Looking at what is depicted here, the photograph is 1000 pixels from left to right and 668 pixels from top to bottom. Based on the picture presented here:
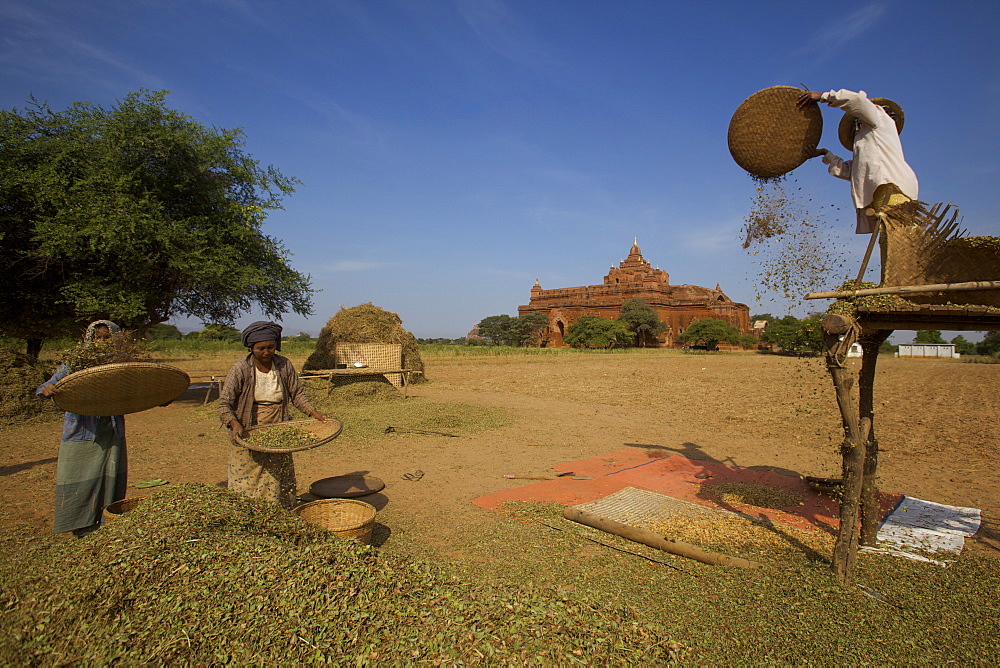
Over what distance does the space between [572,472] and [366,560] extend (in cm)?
397

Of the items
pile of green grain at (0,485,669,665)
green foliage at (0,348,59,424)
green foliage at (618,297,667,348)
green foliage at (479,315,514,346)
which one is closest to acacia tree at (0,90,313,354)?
green foliage at (0,348,59,424)

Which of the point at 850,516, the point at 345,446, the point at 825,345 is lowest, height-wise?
the point at 345,446

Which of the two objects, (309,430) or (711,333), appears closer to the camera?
(309,430)

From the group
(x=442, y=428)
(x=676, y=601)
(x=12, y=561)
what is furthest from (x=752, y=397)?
(x=12, y=561)

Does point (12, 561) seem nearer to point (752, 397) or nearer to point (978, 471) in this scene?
point (978, 471)

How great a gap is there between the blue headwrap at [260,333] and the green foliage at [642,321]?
51.2 meters

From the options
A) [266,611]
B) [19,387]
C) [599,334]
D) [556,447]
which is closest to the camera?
[266,611]

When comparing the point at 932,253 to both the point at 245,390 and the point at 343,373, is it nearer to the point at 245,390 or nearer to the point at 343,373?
the point at 245,390

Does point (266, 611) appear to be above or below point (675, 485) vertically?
above

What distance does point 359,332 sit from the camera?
573 inches

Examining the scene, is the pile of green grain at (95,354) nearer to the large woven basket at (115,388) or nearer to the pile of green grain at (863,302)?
the large woven basket at (115,388)

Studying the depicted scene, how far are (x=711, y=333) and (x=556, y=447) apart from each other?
47.3m

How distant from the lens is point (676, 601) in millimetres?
3191

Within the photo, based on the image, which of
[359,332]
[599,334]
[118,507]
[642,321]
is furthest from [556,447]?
[642,321]
